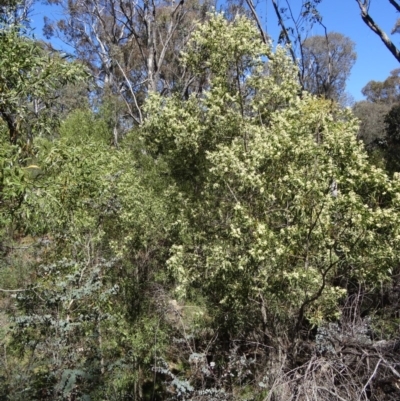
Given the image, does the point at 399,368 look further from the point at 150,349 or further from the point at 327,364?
the point at 150,349

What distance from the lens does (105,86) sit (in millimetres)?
23156

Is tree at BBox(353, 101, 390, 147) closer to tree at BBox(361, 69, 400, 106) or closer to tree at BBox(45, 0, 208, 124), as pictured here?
tree at BBox(361, 69, 400, 106)

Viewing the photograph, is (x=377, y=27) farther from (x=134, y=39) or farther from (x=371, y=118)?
(x=371, y=118)

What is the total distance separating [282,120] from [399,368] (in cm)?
292

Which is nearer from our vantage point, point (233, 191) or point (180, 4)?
point (233, 191)

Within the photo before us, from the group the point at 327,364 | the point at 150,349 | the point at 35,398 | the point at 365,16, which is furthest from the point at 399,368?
the point at 365,16

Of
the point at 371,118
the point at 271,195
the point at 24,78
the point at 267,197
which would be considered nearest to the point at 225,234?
the point at 267,197

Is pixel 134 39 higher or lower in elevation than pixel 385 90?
lower

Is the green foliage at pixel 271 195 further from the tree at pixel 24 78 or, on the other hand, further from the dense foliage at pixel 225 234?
the tree at pixel 24 78

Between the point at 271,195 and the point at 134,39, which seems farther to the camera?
the point at 134,39

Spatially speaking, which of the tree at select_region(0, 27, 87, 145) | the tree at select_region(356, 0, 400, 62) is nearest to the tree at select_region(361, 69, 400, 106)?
the tree at select_region(356, 0, 400, 62)

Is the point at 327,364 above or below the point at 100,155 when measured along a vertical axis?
below

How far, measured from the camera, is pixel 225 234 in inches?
245

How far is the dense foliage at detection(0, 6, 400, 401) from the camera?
168 inches
